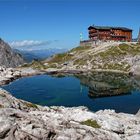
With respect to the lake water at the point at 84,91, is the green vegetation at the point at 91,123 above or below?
above

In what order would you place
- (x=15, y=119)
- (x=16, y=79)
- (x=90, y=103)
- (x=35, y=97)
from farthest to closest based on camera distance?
(x=16, y=79) → (x=35, y=97) → (x=90, y=103) → (x=15, y=119)

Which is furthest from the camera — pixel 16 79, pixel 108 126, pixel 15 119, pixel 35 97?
pixel 16 79

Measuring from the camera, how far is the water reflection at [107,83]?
139m

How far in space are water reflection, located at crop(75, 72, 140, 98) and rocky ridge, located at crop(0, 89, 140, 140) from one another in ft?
231

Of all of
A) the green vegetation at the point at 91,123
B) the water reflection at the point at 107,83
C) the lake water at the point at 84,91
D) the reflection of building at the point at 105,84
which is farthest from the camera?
the water reflection at the point at 107,83

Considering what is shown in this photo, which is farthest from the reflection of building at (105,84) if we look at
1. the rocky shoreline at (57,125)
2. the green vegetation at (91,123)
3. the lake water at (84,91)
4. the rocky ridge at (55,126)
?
the green vegetation at (91,123)

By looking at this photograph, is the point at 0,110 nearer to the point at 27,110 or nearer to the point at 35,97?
the point at 27,110

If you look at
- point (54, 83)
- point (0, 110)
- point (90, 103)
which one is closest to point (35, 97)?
point (90, 103)

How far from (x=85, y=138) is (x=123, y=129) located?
447 inches

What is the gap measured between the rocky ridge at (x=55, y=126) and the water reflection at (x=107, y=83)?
70.5 meters

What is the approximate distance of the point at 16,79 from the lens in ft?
607

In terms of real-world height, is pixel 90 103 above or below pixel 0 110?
below

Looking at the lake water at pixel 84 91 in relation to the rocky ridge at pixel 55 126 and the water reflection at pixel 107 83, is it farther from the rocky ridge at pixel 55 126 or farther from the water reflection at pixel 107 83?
the rocky ridge at pixel 55 126

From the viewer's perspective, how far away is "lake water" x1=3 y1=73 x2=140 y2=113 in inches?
4481
